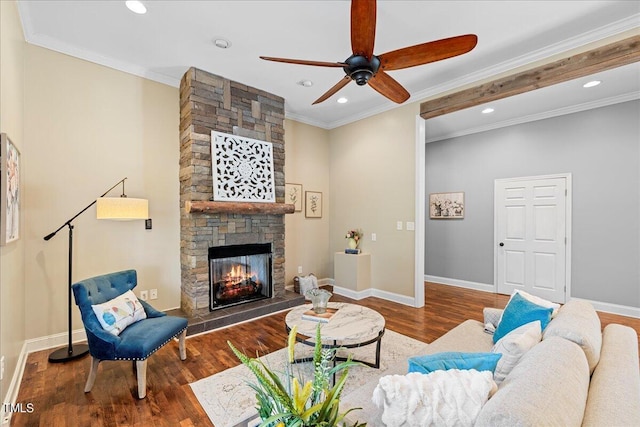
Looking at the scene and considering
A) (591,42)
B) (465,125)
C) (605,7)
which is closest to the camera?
(605,7)

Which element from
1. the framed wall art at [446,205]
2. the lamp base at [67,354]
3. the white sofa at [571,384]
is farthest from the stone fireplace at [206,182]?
the framed wall art at [446,205]

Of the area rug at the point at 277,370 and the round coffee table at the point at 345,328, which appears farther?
the round coffee table at the point at 345,328

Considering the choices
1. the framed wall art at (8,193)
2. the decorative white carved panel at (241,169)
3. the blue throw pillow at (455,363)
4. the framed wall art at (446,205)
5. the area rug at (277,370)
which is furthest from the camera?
the framed wall art at (446,205)

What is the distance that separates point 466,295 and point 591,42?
12.3ft

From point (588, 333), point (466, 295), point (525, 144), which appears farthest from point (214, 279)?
point (525, 144)

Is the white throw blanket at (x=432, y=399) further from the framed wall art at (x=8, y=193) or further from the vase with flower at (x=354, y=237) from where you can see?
the vase with flower at (x=354, y=237)

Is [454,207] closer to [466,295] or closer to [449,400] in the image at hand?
[466,295]

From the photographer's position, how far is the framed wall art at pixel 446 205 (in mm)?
5602

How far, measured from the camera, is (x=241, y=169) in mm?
3875

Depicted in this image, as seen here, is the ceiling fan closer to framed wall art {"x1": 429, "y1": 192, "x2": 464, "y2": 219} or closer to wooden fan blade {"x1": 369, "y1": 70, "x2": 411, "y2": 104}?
wooden fan blade {"x1": 369, "y1": 70, "x2": 411, "y2": 104}

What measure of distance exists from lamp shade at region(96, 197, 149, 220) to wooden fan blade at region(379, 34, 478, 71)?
2.57m

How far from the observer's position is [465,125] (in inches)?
204

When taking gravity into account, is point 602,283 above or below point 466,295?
above

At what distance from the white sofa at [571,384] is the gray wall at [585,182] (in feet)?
11.1
